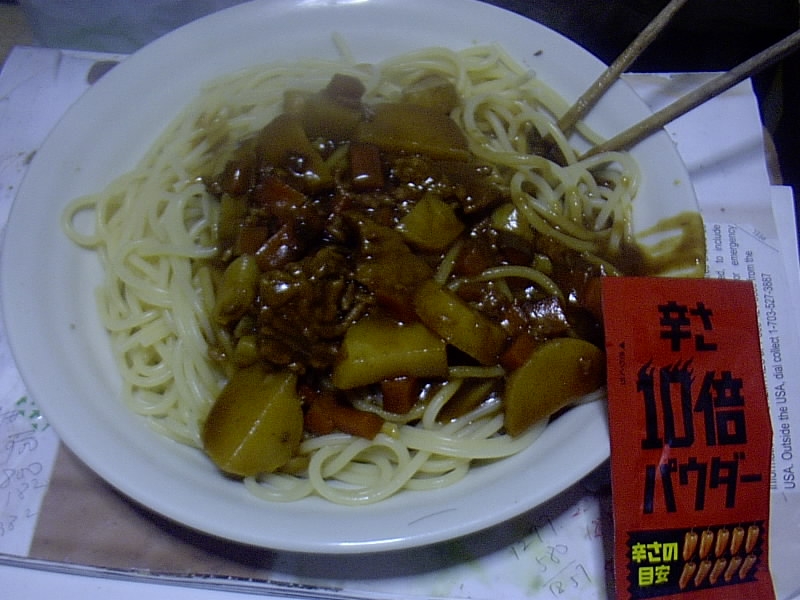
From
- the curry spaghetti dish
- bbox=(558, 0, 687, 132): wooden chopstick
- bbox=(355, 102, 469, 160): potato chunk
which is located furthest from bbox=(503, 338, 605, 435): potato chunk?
bbox=(558, 0, 687, 132): wooden chopstick

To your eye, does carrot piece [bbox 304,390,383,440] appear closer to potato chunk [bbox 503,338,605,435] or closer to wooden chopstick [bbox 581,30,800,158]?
potato chunk [bbox 503,338,605,435]

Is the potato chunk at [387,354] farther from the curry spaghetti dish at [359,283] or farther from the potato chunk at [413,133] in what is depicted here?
the potato chunk at [413,133]

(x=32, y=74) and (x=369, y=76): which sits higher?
(x=369, y=76)

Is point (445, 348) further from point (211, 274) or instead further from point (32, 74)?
point (32, 74)

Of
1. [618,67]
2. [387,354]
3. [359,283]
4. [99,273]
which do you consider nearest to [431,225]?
[359,283]

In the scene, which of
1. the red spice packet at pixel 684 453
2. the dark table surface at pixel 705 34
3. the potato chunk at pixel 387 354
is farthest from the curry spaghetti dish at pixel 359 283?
the dark table surface at pixel 705 34

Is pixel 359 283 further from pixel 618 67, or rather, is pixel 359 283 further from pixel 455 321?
pixel 618 67

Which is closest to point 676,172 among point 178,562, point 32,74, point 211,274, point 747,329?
point 747,329
